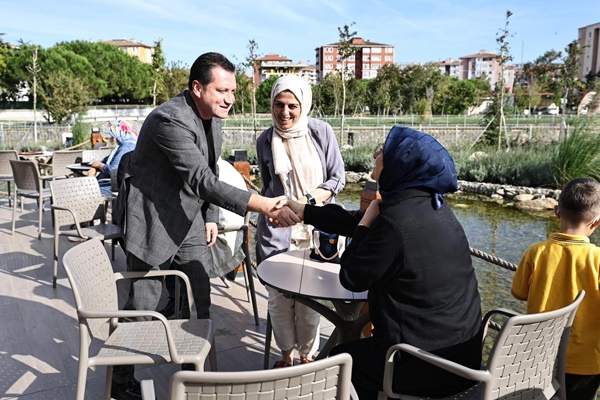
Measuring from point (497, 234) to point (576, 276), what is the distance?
7818 millimetres

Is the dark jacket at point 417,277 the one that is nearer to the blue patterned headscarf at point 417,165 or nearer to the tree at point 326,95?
the blue patterned headscarf at point 417,165

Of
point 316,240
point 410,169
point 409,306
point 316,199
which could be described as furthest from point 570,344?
point 316,199

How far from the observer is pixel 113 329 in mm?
2355

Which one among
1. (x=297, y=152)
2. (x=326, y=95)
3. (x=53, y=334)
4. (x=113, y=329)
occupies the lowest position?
(x=53, y=334)

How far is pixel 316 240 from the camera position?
2.71 m

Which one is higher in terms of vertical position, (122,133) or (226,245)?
(122,133)

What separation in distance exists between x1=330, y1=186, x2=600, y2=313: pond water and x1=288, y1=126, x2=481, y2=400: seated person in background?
12.9ft

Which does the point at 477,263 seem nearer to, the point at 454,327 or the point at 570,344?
the point at 570,344

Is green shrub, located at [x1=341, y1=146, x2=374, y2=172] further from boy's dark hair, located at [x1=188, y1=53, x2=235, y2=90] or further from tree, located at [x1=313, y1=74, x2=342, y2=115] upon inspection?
tree, located at [x1=313, y1=74, x2=342, y2=115]

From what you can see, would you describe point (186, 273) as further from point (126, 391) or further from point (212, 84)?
point (212, 84)

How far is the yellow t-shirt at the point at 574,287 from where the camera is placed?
6.77ft

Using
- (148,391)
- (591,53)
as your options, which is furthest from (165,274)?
(591,53)

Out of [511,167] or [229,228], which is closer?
[229,228]

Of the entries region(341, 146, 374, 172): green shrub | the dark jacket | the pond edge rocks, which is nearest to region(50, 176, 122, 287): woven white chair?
the dark jacket
